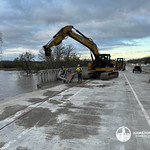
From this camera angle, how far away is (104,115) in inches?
213

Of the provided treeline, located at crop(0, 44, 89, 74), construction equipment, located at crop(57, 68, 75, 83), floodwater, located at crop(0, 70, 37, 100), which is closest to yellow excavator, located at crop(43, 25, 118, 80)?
construction equipment, located at crop(57, 68, 75, 83)

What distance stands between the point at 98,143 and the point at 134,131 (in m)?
1.27

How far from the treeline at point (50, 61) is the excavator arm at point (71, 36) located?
18.5 m

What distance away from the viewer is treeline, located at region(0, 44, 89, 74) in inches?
1495

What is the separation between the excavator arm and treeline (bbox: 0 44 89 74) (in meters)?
18.5

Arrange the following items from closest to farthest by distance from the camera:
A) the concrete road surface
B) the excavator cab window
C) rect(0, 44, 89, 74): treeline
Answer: the concrete road surface, the excavator cab window, rect(0, 44, 89, 74): treeline

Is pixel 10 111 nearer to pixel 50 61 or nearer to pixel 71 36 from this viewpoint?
pixel 71 36

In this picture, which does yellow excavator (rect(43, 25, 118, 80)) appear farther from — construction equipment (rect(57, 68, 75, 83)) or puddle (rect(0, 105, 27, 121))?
puddle (rect(0, 105, 27, 121))

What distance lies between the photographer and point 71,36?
50.7ft

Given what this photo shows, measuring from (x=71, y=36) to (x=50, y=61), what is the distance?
2386cm

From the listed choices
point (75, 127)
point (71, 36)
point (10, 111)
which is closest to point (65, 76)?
point (71, 36)

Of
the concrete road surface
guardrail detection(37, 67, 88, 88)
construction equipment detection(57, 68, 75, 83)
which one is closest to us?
→ the concrete road surface

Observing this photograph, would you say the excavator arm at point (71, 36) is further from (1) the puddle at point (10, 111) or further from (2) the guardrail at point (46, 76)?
(1) the puddle at point (10, 111)

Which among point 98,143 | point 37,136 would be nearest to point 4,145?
point 37,136
